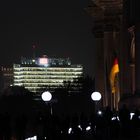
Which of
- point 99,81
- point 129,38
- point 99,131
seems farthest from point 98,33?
point 99,131

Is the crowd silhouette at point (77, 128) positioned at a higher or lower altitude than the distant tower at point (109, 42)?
lower

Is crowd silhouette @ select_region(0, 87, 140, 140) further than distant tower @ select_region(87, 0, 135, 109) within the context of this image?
No

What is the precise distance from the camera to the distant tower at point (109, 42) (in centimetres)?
8388

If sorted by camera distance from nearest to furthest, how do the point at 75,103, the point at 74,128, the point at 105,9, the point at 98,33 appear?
the point at 74,128, the point at 105,9, the point at 98,33, the point at 75,103

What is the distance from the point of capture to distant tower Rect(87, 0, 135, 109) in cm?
8388

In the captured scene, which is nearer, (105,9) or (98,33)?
(105,9)

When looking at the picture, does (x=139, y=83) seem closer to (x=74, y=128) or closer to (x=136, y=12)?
(x=136, y=12)

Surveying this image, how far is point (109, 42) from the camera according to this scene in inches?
3812

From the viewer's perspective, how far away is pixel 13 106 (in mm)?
164375

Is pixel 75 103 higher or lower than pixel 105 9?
lower

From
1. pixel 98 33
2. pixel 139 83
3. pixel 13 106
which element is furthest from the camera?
pixel 13 106

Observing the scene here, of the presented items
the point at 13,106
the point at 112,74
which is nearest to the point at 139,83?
the point at 112,74

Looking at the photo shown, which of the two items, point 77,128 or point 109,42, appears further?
point 109,42

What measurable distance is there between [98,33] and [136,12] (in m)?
30.4
